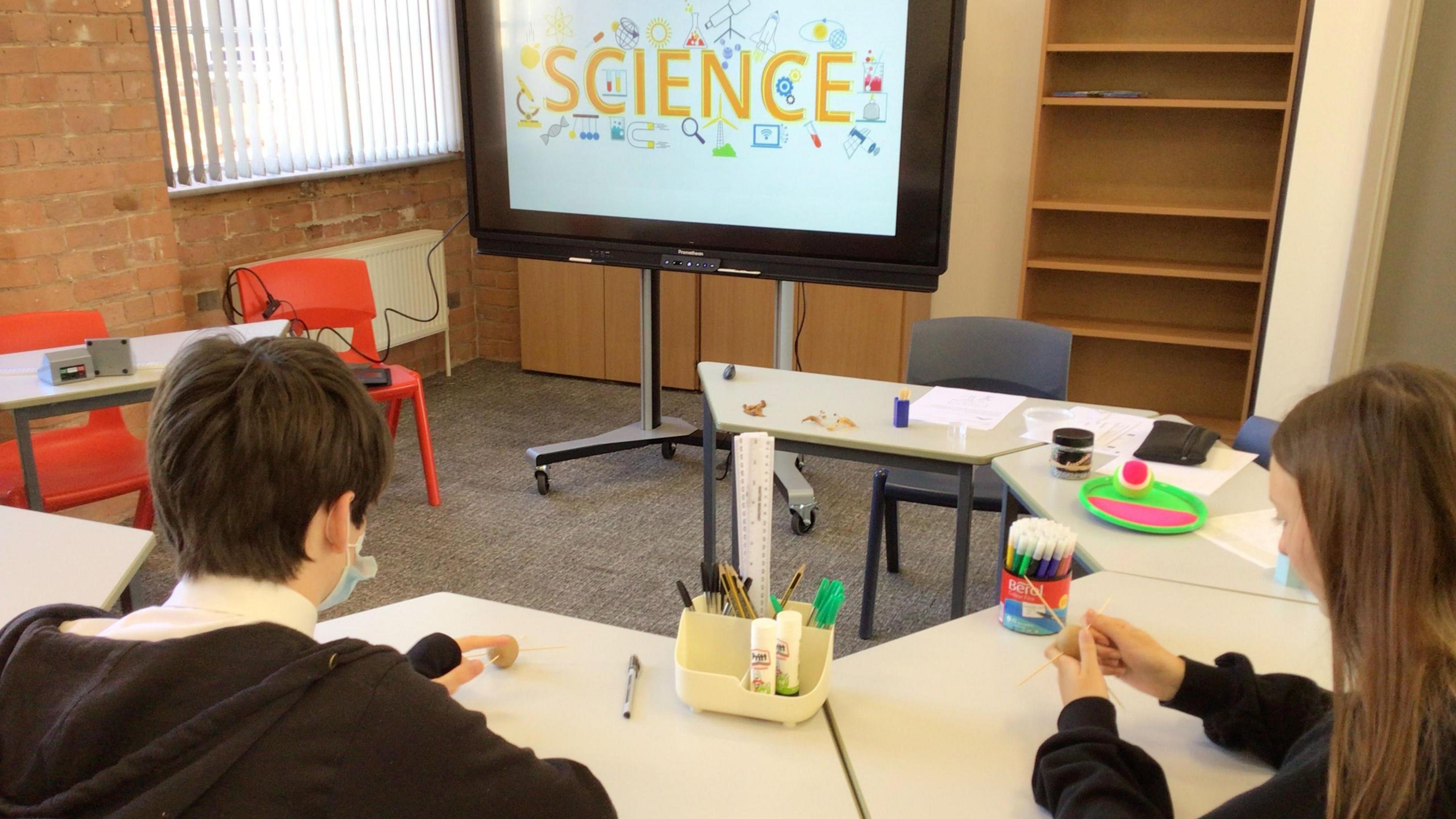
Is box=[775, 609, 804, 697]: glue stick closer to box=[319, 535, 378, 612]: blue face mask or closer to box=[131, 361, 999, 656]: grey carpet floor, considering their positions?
box=[319, 535, 378, 612]: blue face mask

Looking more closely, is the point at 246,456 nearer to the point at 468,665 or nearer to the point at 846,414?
the point at 468,665

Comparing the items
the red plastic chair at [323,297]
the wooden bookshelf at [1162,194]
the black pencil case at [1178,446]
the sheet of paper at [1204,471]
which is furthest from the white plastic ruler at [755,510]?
the wooden bookshelf at [1162,194]

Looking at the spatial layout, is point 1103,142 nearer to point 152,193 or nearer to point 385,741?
point 152,193

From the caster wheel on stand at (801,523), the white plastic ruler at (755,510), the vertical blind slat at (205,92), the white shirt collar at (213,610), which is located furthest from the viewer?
the vertical blind slat at (205,92)

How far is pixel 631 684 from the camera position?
1.43 m

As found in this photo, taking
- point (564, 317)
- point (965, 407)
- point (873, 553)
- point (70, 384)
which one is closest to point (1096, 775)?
point (965, 407)

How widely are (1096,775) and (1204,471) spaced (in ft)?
4.10

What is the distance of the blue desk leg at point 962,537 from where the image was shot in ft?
7.79

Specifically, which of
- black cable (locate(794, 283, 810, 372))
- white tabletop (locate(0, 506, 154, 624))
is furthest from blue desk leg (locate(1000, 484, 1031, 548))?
black cable (locate(794, 283, 810, 372))

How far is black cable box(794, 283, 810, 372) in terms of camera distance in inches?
184

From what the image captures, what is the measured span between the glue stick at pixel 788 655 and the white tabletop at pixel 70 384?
1562 mm

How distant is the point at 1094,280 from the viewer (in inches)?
182

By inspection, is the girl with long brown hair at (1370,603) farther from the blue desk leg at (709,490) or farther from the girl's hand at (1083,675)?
the blue desk leg at (709,490)

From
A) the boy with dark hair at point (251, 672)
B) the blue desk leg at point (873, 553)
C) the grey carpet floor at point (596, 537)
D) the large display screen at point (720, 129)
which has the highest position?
the large display screen at point (720, 129)
